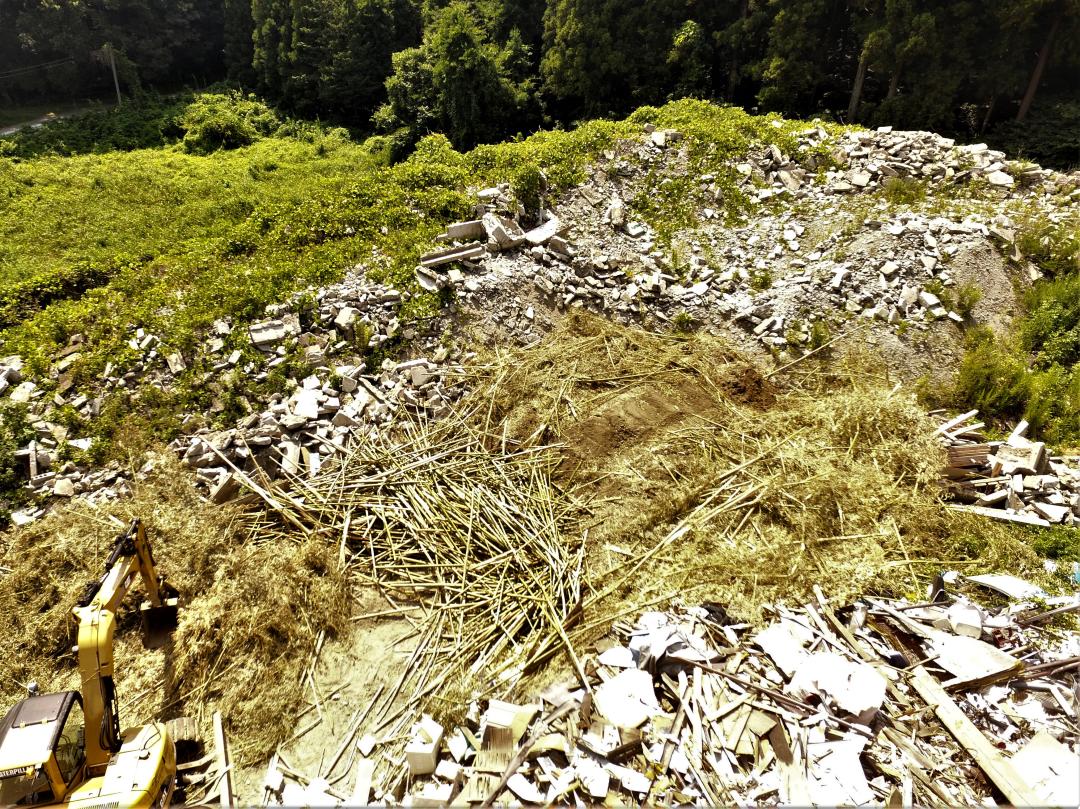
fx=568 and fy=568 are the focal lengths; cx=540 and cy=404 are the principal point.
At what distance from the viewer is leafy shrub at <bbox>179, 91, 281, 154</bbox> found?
2181cm

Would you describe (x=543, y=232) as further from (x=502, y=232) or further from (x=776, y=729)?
(x=776, y=729)

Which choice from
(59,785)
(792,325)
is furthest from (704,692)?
(792,325)

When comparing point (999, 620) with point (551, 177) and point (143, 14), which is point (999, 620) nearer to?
point (551, 177)

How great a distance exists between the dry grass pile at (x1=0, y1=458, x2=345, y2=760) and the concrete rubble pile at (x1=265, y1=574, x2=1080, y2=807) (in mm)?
1010

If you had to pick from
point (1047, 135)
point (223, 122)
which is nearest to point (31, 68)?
point (223, 122)

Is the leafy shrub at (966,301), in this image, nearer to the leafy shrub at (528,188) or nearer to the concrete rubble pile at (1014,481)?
the concrete rubble pile at (1014,481)

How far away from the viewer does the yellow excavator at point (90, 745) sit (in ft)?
13.5

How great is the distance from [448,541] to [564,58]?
Answer: 67.5ft

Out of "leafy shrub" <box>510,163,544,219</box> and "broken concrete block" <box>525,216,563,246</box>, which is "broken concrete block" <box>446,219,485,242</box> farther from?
"leafy shrub" <box>510,163,544,219</box>

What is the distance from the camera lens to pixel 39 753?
412cm

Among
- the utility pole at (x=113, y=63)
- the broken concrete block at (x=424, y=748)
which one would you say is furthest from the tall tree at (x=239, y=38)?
the broken concrete block at (x=424, y=748)

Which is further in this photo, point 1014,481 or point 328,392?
point 328,392

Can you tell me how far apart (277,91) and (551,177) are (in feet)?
76.0

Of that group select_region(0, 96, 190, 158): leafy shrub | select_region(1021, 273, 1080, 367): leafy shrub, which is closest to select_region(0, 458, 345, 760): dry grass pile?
select_region(1021, 273, 1080, 367): leafy shrub
